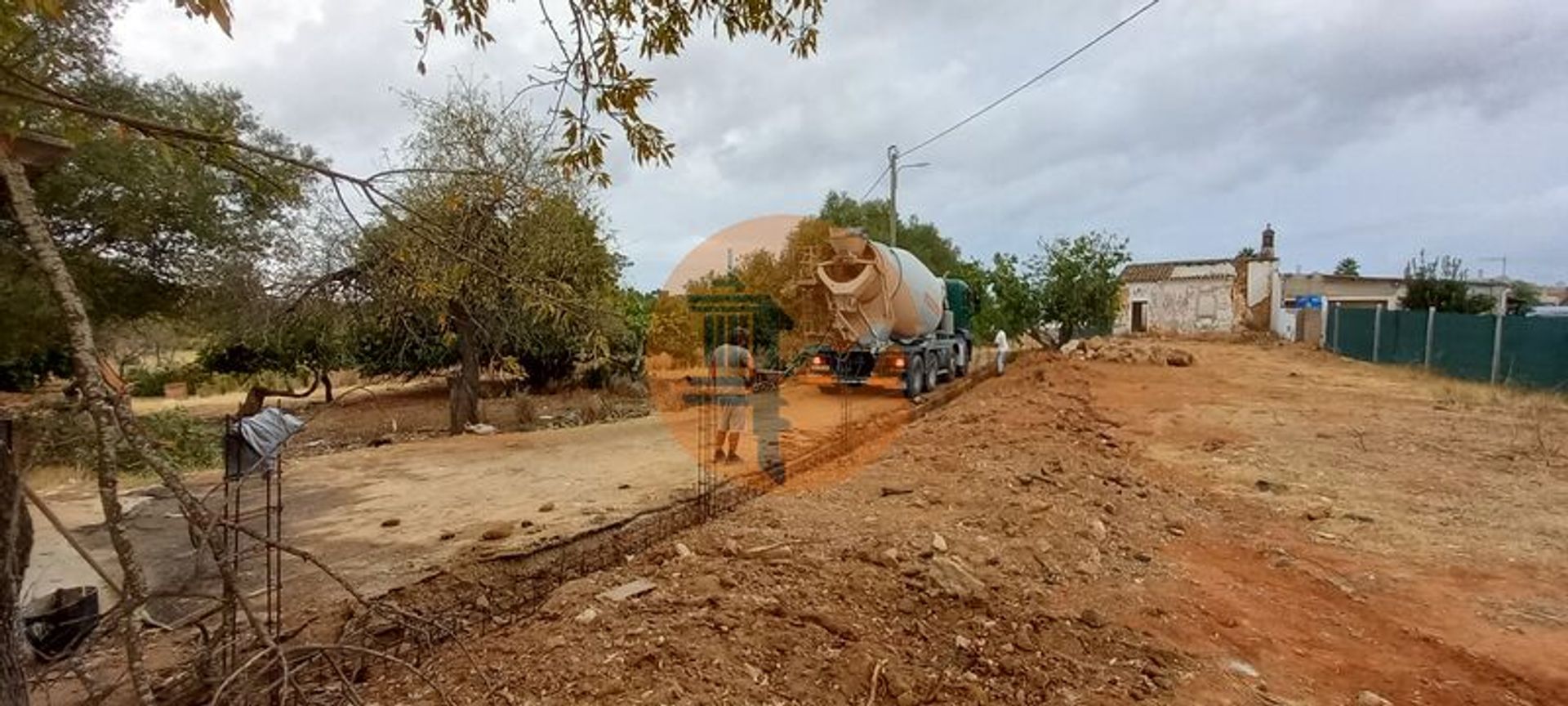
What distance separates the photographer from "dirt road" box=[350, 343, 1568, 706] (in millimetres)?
3498

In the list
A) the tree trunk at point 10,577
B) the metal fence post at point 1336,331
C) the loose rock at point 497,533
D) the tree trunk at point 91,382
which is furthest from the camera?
the metal fence post at point 1336,331

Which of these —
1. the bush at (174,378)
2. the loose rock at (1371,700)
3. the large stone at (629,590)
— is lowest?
the bush at (174,378)

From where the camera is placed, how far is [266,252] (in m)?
14.1

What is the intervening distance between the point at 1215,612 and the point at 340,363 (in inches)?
772

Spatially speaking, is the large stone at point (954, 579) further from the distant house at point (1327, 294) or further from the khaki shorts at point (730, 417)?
the distant house at point (1327, 294)

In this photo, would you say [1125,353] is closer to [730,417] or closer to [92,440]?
[730,417]

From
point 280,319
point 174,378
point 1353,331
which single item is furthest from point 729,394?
point 174,378

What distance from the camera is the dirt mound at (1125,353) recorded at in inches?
806

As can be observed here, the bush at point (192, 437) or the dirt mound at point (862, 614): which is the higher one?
the dirt mound at point (862, 614)

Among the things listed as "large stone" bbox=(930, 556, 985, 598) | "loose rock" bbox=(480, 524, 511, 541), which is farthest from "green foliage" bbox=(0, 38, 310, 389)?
"large stone" bbox=(930, 556, 985, 598)

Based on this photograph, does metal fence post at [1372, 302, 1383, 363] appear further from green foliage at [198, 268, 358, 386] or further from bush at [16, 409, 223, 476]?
bush at [16, 409, 223, 476]

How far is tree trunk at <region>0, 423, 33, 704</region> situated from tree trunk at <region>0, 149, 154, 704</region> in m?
0.38

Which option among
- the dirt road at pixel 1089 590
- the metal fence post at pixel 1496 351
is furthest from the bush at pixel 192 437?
the metal fence post at pixel 1496 351

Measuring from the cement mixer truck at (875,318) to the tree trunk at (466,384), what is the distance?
6353mm
